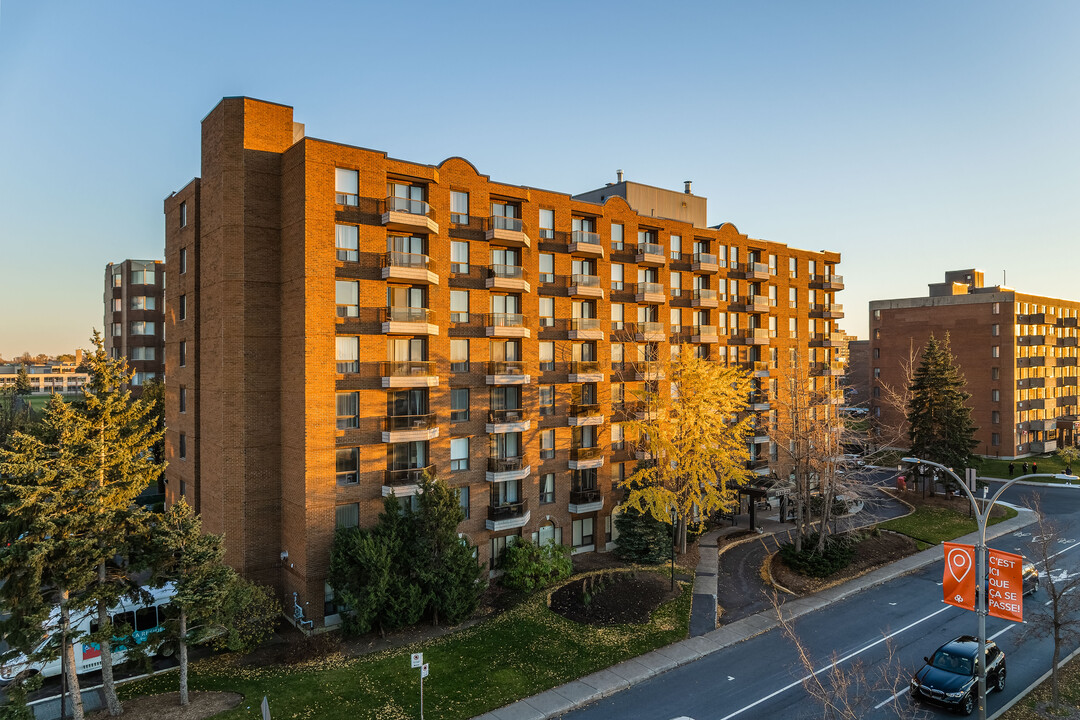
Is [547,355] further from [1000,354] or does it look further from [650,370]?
[1000,354]

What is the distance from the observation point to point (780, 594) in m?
31.5

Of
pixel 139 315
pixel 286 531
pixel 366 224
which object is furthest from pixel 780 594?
pixel 139 315

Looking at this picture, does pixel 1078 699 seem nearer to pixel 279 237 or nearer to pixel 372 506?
pixel 372 506

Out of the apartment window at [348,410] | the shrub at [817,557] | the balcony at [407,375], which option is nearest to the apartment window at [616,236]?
the balcony at [407,375]

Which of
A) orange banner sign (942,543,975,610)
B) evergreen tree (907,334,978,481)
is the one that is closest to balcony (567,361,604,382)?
orange banner sign (942,543,975,610)

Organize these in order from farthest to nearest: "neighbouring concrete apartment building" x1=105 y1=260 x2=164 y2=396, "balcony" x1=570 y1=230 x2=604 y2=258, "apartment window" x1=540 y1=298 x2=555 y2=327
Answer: "neighbouring concrete apartment building" x1=105 y1=260 x2=164 y2=396
"balcony" x1=570 y1=230 x2=604 y2=258
"apartment window" x1=540 y1=298 x2=555 y2=327

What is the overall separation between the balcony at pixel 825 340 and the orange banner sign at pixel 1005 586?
39.4m

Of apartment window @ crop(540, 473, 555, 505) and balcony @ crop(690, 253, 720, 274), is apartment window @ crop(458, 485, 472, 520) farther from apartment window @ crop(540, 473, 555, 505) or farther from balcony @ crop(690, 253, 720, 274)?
balcony @ crop(690, 253, 720, 274)

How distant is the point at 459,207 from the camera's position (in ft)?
108

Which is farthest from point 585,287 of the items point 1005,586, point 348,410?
point 1005,586

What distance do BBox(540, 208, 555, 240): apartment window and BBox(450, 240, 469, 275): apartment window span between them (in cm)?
571

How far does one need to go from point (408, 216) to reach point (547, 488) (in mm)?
17801

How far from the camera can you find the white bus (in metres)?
21.5

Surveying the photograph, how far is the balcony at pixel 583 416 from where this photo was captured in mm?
37594
